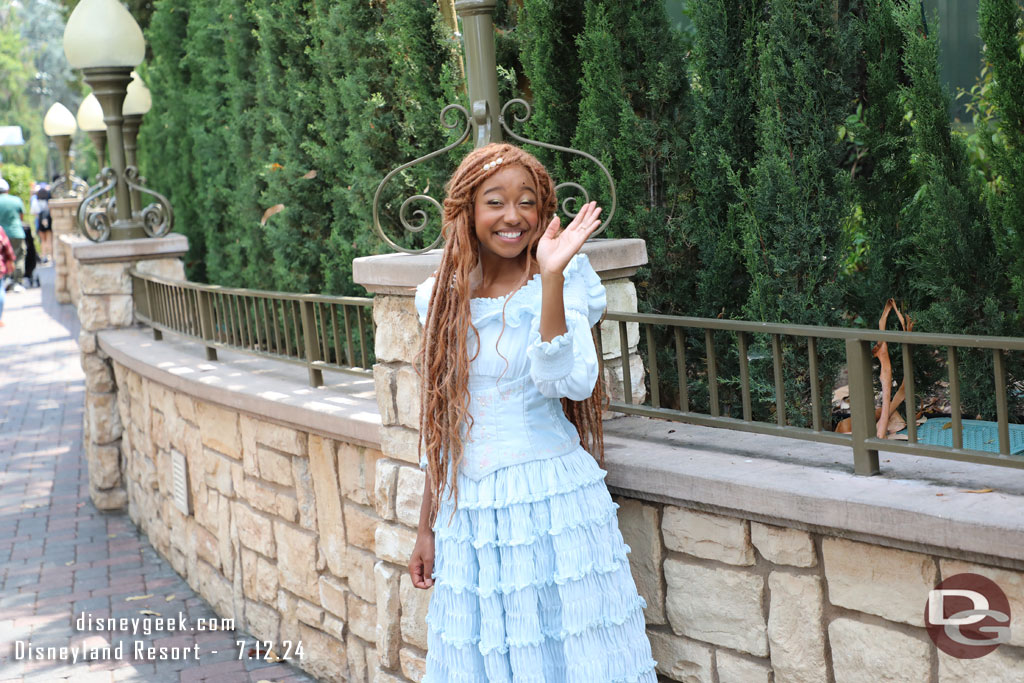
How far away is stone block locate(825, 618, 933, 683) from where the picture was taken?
2.39 meters

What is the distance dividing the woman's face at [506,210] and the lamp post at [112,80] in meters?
5.49

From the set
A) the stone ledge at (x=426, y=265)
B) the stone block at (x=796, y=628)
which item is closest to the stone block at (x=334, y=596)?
the stone ledge at (x=426, y=265)

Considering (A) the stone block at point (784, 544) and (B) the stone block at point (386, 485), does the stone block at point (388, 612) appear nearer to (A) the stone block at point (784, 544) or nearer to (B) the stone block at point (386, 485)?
(B) the stone block at point (386, 485)

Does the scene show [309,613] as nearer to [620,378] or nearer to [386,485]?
[386,485]

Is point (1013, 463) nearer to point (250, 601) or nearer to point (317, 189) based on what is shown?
point (250, 601)

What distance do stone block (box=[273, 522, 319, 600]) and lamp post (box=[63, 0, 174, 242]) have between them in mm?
3451

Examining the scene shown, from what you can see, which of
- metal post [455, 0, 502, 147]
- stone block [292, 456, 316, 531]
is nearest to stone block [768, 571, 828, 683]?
metal post [455, 0, 502, 147]

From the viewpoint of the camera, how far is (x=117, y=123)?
315 inches

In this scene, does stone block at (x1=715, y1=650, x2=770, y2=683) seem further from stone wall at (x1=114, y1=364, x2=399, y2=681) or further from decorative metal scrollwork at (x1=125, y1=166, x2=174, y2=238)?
decorative metal scrollwork at (x1=125, y1=166, x2=174, y2=238)

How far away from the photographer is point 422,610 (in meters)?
3.65

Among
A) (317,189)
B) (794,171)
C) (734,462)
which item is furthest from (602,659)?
(317,189)

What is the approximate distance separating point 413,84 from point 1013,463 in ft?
13.5

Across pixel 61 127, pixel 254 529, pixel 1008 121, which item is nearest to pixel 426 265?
pixel 1008 121

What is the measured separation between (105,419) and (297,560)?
11.8ft
